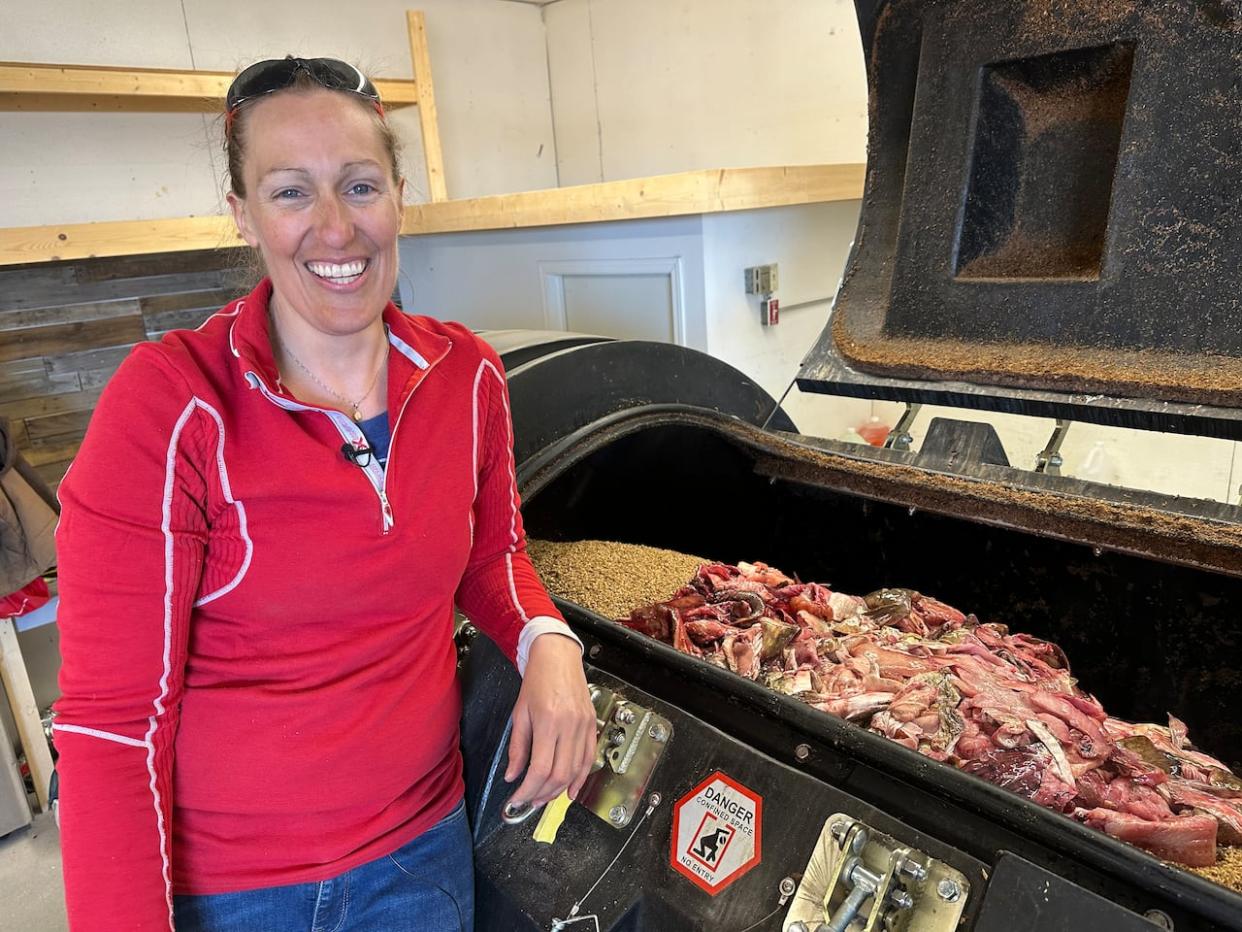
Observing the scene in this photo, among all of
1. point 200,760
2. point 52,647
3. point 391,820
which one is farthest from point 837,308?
point 52,647

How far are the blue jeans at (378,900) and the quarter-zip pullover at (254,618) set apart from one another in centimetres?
2

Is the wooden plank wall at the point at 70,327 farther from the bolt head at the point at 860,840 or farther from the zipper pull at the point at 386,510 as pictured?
the bolt head at the point at 860,840

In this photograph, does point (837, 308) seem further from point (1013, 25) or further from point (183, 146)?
point (183, 146)

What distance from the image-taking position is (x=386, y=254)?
116 centimetres

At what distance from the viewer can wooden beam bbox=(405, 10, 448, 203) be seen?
412 cm

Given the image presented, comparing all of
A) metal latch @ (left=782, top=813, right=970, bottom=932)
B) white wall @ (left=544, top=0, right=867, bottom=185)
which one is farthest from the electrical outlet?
metal latch @ (left=782, top=813, right=970, bottom=932)

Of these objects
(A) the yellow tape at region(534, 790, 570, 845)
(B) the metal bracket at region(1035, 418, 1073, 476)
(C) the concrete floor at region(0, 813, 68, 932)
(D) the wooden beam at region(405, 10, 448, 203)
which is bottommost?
(C) the concrete floor at region(0, 813, 68, 932)

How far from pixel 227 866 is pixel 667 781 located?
0.59 metres

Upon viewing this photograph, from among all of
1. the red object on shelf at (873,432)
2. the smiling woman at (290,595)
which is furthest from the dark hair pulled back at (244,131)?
the red object on shelf at (873,432)

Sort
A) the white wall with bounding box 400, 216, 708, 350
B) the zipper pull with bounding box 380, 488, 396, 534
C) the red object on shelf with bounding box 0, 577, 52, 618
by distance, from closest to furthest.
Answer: the zipper pull with bounding box 380, 488, 396, 534
the red object on shelf with bounding box 0, 577, 52, 618
the white wall with bounding box 400, 216, 708, 350

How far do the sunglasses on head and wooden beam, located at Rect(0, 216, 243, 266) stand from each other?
2.01 meters

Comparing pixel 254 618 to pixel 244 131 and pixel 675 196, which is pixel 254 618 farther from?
pixel 675 196

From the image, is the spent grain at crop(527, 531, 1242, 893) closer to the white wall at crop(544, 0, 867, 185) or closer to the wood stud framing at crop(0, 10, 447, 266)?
the wood stud framing at crop(0, 10, 447, 266)

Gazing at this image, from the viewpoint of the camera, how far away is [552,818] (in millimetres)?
1204
